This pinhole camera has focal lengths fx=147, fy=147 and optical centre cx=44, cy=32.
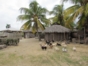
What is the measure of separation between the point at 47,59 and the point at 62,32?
11.9 meters

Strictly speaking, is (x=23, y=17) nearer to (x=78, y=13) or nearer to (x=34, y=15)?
(x=34, y=15)

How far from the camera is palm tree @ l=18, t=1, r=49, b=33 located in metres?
24.0

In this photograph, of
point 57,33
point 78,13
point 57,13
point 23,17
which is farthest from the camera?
point 57,13

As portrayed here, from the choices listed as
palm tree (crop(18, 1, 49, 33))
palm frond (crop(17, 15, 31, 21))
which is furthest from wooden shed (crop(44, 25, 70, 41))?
palm frond (crop(17, 15, 31, 21))

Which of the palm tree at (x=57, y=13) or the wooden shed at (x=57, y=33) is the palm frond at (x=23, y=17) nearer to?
the wooden shed at (x=57, y=33)

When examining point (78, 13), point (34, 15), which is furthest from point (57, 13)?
point (78, 13)

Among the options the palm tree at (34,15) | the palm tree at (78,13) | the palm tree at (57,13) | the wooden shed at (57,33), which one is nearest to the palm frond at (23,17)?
the palm tree at (34,15)

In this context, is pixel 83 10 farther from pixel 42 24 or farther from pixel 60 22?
pixel 60 22

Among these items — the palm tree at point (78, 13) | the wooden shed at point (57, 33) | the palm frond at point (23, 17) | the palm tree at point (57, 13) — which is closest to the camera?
the palm tree at point (78, 13)

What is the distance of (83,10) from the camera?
712 inches

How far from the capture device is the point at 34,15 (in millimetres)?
24297

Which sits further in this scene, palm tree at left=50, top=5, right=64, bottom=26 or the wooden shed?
palm tree at left=50, top=5, right=64, bottom=26

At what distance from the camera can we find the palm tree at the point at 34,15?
2398 centimetres

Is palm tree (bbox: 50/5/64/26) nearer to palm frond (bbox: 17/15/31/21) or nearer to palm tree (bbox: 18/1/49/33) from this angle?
palm tree (bbox: 18/1/49/33)
